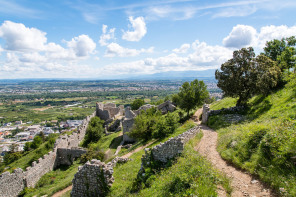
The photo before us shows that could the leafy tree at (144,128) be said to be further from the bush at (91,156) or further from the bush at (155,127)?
the bush at (91,156)

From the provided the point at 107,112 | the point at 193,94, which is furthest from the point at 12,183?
the point at 107,112

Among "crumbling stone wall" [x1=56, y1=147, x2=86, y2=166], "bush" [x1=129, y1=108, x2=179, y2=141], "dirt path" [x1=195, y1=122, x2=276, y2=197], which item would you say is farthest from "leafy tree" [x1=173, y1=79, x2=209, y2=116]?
"crumbling stone wall" [x1=56, y1=147, x2=86, y2=166]

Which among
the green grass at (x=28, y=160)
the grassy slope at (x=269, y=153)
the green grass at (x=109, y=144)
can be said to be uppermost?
the grassy slope at (x=269, y=153)

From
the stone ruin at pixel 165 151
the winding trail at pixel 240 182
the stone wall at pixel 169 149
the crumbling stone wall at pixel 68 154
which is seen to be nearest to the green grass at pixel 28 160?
the crumbling stone wall at pixel 68 154

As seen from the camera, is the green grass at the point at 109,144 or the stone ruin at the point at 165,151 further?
the green grass at the point at 109,144

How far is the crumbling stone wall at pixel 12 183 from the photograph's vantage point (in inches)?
685

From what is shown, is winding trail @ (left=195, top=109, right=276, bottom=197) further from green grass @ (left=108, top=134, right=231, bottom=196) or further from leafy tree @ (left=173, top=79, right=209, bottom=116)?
leafy tree @ (left=173, top=79, right=209, bottom=116)

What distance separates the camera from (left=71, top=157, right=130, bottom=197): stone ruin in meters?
10.6

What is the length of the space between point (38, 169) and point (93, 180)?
1484cm

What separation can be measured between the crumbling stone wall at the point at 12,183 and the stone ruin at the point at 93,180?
11983 mm

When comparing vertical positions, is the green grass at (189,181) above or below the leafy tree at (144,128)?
above

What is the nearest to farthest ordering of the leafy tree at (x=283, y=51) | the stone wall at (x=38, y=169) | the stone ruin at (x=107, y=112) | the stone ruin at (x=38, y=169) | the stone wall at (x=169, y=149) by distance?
the stone wall at (x=169, y=149), the stone ruin at (x=38, y=169), the stone wall at (x=38, y=169), the leafy tree at (x=283, y=51), the stone ruin at (x=107, y=112)

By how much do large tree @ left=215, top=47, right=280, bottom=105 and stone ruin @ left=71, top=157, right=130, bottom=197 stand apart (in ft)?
56.1

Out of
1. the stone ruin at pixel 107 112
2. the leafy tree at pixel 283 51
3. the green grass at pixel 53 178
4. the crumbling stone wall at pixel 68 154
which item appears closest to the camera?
the green grass at pixel 53 178
